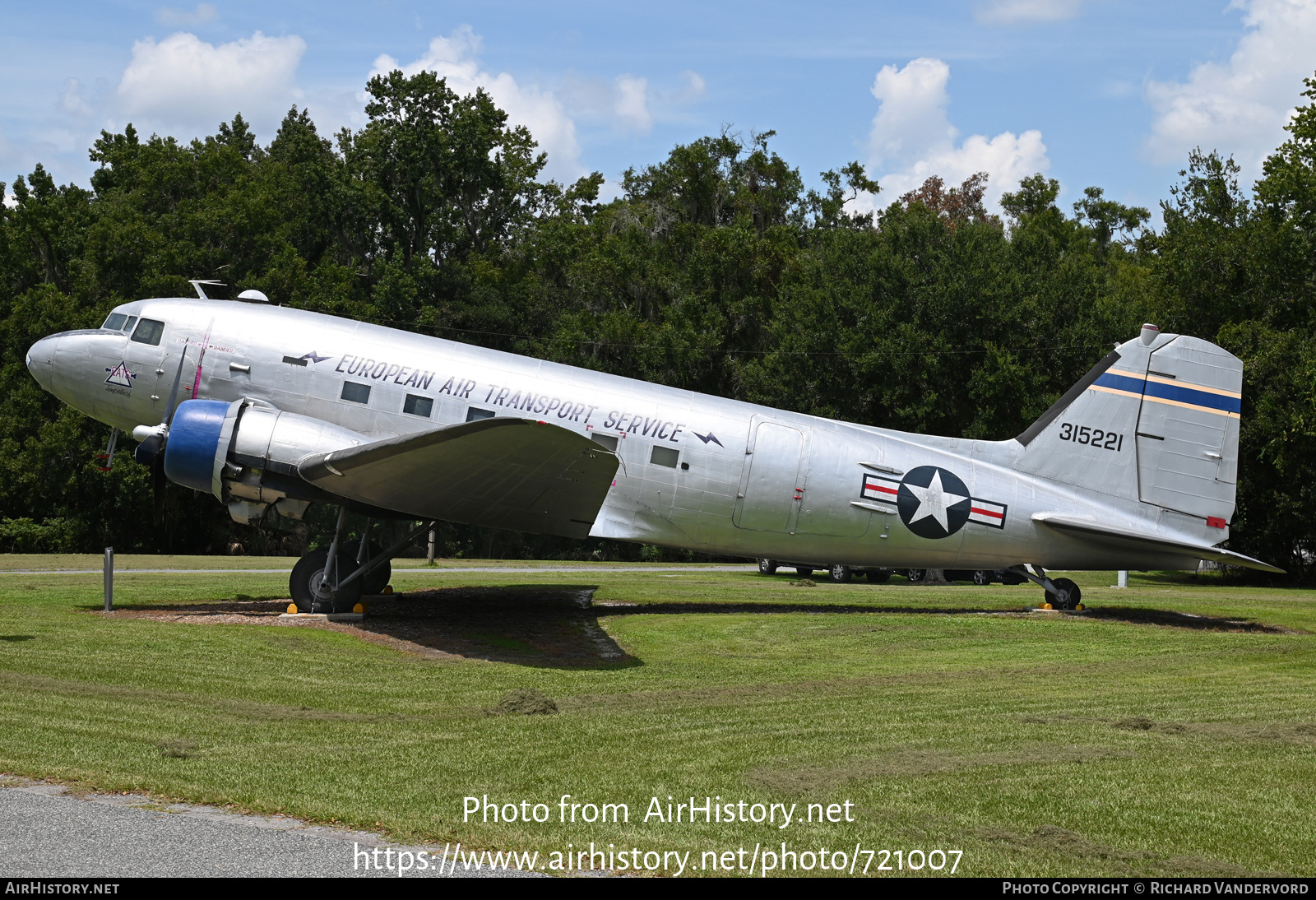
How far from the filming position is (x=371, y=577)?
18016 mm

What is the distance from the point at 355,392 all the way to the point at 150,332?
3574 millimetres

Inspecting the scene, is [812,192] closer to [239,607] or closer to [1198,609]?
[1198,609]

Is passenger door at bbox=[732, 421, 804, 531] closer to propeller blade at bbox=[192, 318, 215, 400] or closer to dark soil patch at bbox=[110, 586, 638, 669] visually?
dark soil patch at bbox=[110, 586, 638, 669]

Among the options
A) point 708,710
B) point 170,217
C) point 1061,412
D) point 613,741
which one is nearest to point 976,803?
point 613,741

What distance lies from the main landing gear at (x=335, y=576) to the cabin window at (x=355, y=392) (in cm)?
166

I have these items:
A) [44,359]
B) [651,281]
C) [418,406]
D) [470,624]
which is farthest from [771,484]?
[651,281]

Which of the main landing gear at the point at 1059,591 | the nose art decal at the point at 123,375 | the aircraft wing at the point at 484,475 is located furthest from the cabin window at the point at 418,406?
the main landing gear at the point at 1059,591

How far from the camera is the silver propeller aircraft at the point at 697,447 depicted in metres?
16.0

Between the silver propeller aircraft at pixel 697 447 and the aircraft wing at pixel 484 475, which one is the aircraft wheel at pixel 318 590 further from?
the aircraft wing at pixel 484 475

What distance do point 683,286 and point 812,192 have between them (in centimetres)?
1217

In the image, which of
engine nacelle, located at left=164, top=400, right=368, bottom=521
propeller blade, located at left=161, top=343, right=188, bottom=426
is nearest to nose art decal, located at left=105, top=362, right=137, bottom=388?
propeller blade, located at left=161, top=343, right=188, bottom=426

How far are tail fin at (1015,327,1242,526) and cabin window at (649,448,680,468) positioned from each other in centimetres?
574

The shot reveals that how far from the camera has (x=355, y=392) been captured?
1616 centimetres

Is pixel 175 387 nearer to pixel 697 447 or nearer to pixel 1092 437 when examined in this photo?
pixel 697 447
